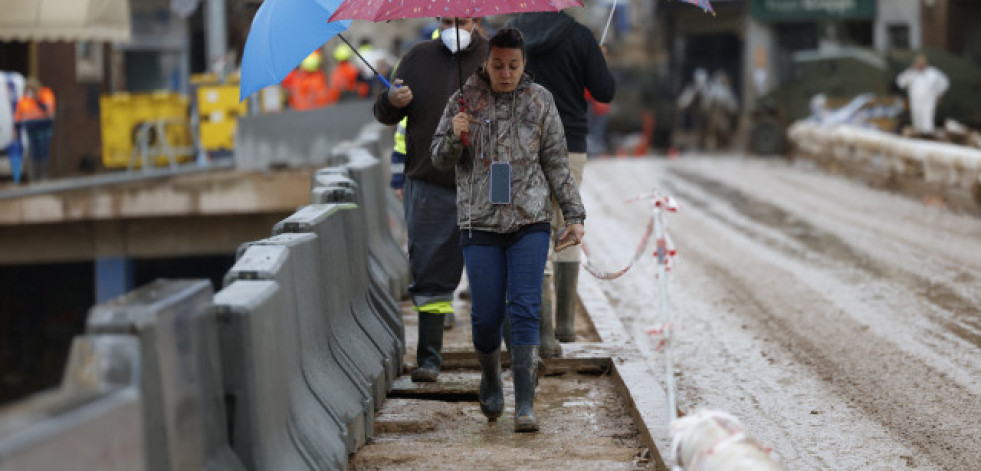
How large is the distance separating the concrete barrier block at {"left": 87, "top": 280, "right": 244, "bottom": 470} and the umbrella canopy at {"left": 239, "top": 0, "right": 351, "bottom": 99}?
2496mm

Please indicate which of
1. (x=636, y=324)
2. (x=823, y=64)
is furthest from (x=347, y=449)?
(x=823, y=64)

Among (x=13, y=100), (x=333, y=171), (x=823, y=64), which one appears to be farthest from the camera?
(x=823, y=64)

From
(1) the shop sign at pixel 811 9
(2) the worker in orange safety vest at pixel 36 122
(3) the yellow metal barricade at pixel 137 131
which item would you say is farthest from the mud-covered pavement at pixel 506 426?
(1) the shop sign at pixel 811 9

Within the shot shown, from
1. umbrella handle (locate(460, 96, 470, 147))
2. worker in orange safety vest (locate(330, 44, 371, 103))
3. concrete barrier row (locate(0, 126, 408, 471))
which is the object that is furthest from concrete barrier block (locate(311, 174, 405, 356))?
worker in orange safety vest (locate(330, 44, 371, 103))

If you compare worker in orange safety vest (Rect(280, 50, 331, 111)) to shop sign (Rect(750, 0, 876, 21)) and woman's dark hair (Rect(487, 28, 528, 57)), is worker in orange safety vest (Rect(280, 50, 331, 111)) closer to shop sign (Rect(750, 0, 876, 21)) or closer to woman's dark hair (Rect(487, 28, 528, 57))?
shop sign (Rect(750, 0, 876, 21))

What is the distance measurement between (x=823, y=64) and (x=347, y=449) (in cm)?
2983

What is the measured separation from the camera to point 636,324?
34.4 ft

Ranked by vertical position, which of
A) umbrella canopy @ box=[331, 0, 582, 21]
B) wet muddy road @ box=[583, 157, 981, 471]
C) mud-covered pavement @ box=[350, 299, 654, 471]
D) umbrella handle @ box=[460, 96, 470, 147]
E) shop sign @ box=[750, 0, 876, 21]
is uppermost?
shop sign @ box=[750, 0, 876, 21]

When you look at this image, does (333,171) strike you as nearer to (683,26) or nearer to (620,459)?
(620,459)

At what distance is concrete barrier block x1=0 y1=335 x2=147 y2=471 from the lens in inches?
121

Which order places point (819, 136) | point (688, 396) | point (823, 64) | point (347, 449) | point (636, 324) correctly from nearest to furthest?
point (347, 449) < point (688, 396) < point (636, 324) < point (819, 136) < point (823, 64)

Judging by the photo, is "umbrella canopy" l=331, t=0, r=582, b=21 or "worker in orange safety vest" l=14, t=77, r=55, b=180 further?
"worker in orange safety vest" l=14, t=77, r=55, b=180

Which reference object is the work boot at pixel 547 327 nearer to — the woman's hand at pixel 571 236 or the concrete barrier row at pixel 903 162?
the woman's hand at pixel 571 236

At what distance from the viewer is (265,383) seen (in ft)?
16.3
